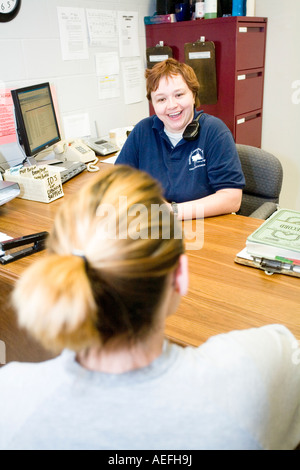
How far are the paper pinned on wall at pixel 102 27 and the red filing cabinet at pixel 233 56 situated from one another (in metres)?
0.32

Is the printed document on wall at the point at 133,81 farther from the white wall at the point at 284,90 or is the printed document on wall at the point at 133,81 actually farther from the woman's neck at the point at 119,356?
the woman's neck at the point at 119,356

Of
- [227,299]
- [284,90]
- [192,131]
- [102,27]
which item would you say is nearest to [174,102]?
[192,131]

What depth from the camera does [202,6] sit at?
8.25ft

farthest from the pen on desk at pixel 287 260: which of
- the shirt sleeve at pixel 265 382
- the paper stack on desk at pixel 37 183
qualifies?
the paper stack on desk at pixel 37 183

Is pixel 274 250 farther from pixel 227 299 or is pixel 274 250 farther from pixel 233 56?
pixel 233 56

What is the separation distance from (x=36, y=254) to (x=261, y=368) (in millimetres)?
938

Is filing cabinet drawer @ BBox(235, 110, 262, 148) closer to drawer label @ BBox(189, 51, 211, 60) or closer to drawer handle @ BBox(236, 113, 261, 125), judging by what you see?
Result: drawer handle @ BBox(236, 113, 261, 125)

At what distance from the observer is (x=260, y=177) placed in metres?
1.92

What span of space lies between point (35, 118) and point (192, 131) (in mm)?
825

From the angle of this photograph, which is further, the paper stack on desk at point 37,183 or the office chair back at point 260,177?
the office chair back at point 260,177

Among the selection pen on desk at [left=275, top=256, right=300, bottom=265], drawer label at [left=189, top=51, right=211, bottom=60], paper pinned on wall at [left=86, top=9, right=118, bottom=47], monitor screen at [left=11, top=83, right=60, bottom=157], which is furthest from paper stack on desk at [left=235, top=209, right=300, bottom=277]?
paper pinned on wall at [left=86, top=9, right=118, bottom=47]

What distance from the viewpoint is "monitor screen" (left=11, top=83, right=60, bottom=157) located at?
1.86 m

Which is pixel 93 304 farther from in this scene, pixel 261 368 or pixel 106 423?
pixel 261 368

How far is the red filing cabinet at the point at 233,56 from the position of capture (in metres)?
2.48
